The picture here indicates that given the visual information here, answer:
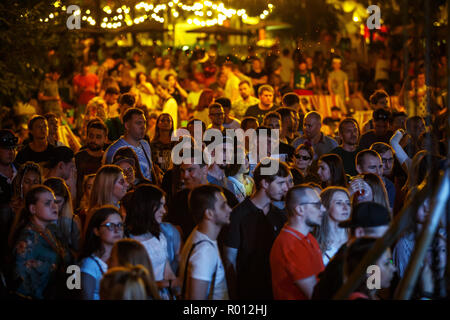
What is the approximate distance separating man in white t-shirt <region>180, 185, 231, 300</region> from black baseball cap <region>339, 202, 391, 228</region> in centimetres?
103

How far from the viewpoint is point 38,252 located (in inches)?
226

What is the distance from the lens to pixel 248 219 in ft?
21.0

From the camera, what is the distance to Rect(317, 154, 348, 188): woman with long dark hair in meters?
7.82

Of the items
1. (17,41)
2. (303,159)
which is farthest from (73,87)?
(303,159)

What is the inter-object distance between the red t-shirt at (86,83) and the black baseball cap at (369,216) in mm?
11726

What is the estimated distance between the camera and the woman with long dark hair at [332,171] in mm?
7824

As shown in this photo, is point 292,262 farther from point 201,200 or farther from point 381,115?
point 381,115

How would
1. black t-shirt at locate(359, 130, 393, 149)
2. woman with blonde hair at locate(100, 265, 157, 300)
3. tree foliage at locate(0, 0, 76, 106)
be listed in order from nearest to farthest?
1. woman with blonde hair at locate(100, 265, 157, 300)
2. black t-shirt at locate(359, 130, 393, 149)
3. tree foliage at locate(0, 0, 76, 106)

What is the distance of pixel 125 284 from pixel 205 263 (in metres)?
1.17

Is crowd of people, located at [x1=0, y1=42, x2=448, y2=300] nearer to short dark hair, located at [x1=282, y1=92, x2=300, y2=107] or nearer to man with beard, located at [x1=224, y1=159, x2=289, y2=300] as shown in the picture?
man with beard, located at [x1=224, y1=159, x2=289, y2=300]

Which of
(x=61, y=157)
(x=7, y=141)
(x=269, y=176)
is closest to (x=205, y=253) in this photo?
(x=269, y=176)

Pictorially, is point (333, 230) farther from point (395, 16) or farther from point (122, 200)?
point (395, 16)

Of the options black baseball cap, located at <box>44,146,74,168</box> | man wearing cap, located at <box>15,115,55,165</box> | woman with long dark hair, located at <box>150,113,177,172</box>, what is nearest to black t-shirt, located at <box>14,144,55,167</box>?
man wearing cap, located at <box>15,115,55,165</box>

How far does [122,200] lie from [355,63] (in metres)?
13.3
